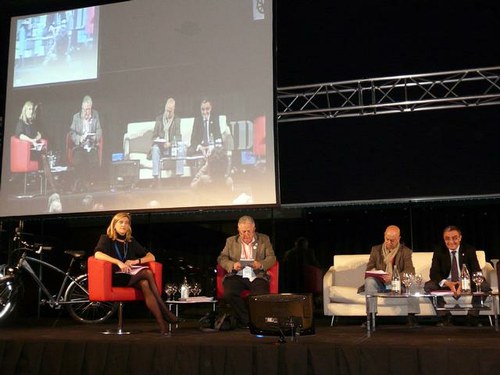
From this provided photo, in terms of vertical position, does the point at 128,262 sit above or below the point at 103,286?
above

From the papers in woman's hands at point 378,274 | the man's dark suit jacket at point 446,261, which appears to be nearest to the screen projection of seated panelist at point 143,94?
the papers in woman's hands at point 378,274

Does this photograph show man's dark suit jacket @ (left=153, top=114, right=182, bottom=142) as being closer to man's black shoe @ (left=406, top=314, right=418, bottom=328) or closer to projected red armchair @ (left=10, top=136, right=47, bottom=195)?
projected red armchair @ (left=10, top=136, right=47, bottom=195)

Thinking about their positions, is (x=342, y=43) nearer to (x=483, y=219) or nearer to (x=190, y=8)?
(x=190, y=8)

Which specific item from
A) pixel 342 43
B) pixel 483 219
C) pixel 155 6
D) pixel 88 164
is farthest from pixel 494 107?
pixel 88 164

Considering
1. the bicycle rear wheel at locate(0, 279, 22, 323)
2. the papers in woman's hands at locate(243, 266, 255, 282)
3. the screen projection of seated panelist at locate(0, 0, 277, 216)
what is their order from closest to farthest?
the papers in woman's hands at locate(243, 266, 255, 282) → the bicycle rear wheel at locate(0, 279, 22, 323) → the screen projection of seated panelist at locate(0, 0, 277, 216)

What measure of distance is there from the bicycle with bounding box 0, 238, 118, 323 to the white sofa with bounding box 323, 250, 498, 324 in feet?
7.13

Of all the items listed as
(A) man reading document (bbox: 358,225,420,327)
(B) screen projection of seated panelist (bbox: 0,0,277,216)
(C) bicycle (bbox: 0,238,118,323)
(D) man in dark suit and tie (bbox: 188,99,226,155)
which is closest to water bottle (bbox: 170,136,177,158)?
(B) screen projection of seated panelist (bbox: 0,0,277,216)

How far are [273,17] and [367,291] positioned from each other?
280 centimetres

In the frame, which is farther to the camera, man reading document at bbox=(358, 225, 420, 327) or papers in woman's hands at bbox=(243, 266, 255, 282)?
papers in woman's hands at bbox=(243, 266, 255, 282)

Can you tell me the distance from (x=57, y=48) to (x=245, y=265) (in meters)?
3.19

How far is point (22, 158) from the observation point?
6309 mm

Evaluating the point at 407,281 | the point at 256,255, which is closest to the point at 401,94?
the point at 256,255

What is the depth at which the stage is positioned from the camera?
338 centimetres

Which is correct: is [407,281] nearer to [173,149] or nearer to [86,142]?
[173,149]
